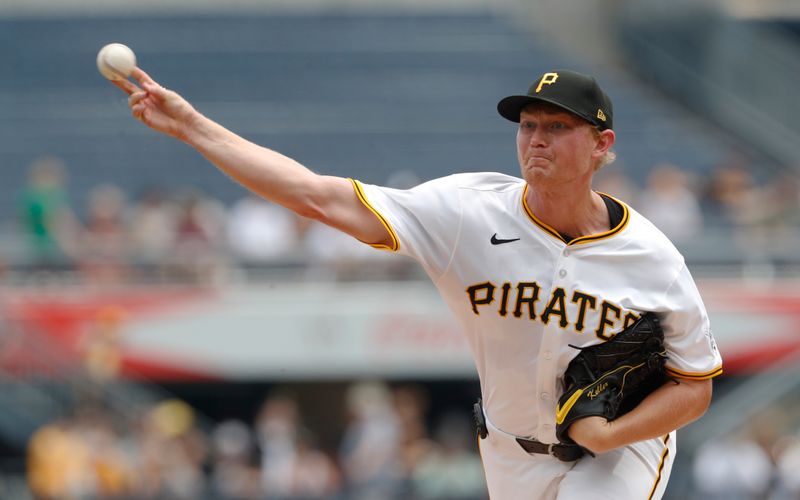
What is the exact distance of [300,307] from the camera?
1448cm

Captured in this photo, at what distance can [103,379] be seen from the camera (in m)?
14.1

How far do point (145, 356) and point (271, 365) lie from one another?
1312mm

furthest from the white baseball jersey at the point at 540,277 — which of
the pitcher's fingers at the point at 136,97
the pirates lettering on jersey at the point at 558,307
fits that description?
the pitcher's fingers at the point at 136,97

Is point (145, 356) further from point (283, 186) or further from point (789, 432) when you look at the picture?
point (283, 186)

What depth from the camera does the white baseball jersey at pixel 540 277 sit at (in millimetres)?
4352

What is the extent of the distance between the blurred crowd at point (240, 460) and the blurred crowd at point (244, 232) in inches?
58.0

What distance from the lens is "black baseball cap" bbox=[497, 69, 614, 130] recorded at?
419 cm

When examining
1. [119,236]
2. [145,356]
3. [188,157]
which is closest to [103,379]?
[145,356]

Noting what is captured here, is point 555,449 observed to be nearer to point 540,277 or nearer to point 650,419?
point 650,419

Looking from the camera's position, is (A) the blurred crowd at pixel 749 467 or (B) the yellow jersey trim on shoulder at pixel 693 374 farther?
(A) the blurred crowd at pixel 749 467

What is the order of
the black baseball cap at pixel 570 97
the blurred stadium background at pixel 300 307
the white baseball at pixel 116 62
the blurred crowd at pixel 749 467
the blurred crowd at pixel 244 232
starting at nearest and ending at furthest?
the white baseball at pixel 116 62 → the black baseball cap at pixel 570 97 → the blurred crowd at pixel 749 467 → the blurred stadium background at pixel 300 307 → the blurred crowd at pixel 244 232

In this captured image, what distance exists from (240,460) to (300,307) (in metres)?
1.98

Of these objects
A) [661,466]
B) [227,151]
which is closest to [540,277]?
[661,466]

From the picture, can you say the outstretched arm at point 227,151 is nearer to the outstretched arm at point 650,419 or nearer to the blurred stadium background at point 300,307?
the outstretched arm at point 650,419
